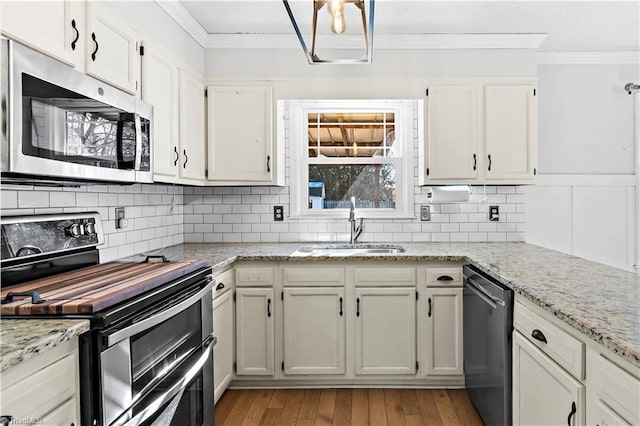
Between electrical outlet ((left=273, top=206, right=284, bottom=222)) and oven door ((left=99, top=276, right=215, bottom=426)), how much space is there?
130cm

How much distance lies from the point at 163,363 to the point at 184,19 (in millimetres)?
2112

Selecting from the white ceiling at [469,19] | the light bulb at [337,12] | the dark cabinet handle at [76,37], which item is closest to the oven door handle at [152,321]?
the dark cabinet handle at [76,37]

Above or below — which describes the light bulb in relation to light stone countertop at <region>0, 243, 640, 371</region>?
above

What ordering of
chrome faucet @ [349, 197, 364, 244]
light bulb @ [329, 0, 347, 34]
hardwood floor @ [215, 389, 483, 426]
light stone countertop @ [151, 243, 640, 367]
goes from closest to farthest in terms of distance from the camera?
light stone countertop @ [151, 243, 640, 367] < light bulb @ [329, 0, 347, 34] < hardwood floor @ [215, 389, 483, 426] < chrome faucet @ [349, 197, 364, 244]

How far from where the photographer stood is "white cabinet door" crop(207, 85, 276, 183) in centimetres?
311

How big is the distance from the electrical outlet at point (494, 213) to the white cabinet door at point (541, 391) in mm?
1608

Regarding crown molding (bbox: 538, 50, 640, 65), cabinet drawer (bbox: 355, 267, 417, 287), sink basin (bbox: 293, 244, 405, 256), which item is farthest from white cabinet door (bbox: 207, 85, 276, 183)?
crown molding (bbox: 538, 50, 640, 65)

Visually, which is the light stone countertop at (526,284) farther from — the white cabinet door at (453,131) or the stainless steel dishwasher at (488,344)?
the white cabinet door at (453,131)

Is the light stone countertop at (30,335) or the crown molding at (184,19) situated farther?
the crown molding at (184,19)

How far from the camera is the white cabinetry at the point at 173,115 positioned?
2352 mm

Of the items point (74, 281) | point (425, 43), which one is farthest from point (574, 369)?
point (425, 43)

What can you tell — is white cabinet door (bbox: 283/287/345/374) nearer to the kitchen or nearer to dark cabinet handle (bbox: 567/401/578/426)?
the kitchen

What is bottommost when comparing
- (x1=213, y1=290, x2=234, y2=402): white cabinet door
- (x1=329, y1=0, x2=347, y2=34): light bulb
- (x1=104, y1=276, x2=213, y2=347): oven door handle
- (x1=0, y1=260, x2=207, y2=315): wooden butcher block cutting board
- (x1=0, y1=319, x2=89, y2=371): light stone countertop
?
(x1=213, y1=290, x2=234, y2=402): white cabinet door

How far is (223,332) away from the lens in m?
2.59
